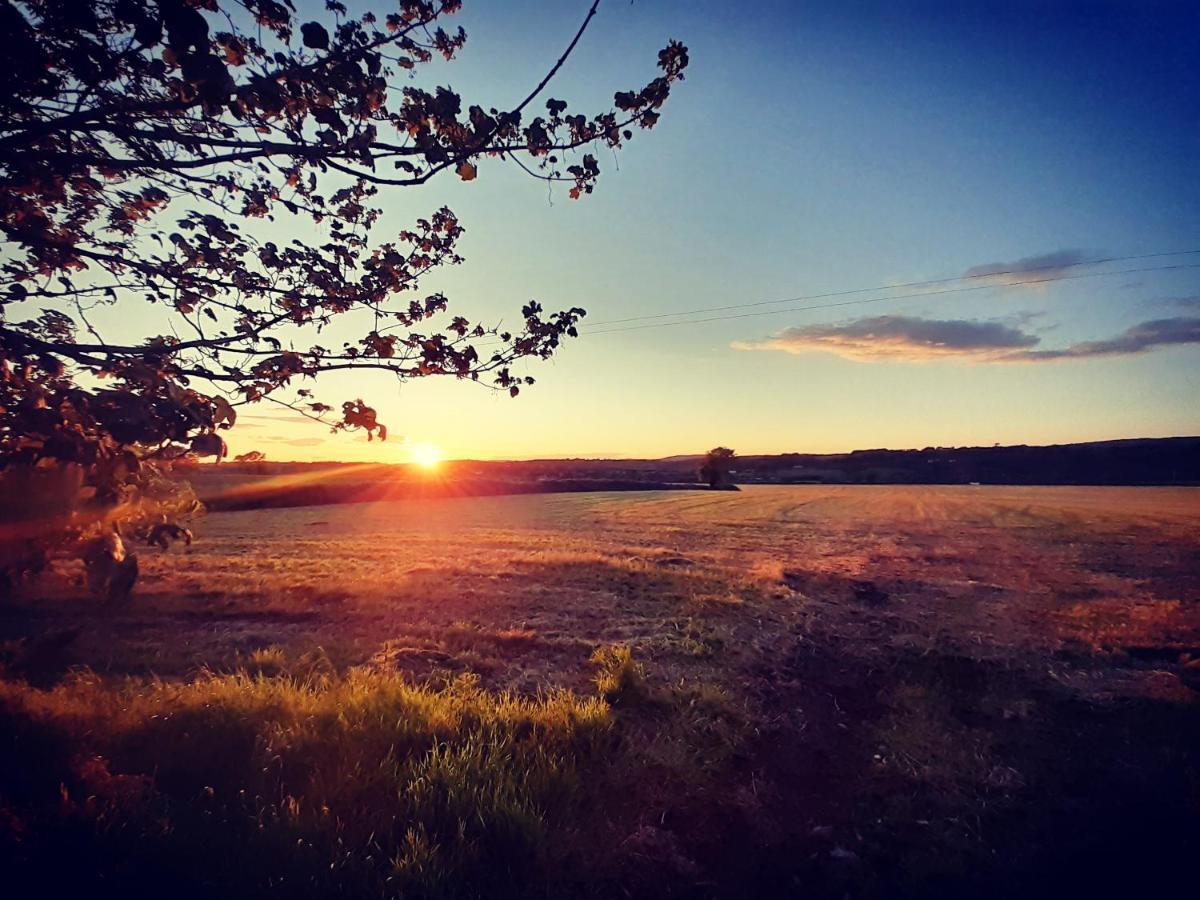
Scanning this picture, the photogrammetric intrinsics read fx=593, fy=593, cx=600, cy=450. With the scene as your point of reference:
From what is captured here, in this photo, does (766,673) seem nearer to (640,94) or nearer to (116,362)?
(640,94)

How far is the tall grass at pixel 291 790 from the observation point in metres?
3.21

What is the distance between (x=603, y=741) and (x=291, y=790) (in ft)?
8.56

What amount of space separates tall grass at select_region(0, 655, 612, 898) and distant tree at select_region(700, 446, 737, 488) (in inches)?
3168

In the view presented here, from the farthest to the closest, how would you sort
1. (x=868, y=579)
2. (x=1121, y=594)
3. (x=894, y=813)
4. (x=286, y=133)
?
(x=868, y=579) → (x=1121, y=594) → (x=894, y=813) → (x=286, y=133)

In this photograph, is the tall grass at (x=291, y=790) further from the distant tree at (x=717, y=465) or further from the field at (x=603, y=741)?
the distant tree at (x=717, y=465)

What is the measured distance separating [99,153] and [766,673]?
9530mm

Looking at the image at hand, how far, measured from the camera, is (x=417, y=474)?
69.9m

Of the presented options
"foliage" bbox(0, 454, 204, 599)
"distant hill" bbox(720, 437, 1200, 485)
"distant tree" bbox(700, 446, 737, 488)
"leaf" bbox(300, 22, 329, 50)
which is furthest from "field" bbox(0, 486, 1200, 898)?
"distant hill" bbox(720, 437, 1200, 485)

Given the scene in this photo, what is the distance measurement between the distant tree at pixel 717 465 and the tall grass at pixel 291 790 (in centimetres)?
8046

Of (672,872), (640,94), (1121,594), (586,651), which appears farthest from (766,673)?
(1121,594)

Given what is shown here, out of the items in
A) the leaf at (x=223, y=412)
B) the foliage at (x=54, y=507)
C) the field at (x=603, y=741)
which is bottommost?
the field at (x=603, y=741)

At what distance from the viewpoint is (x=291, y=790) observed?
4.20 meters

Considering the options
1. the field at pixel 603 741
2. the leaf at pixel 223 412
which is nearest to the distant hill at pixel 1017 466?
the field at pixel 603 741

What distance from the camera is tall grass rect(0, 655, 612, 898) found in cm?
321
